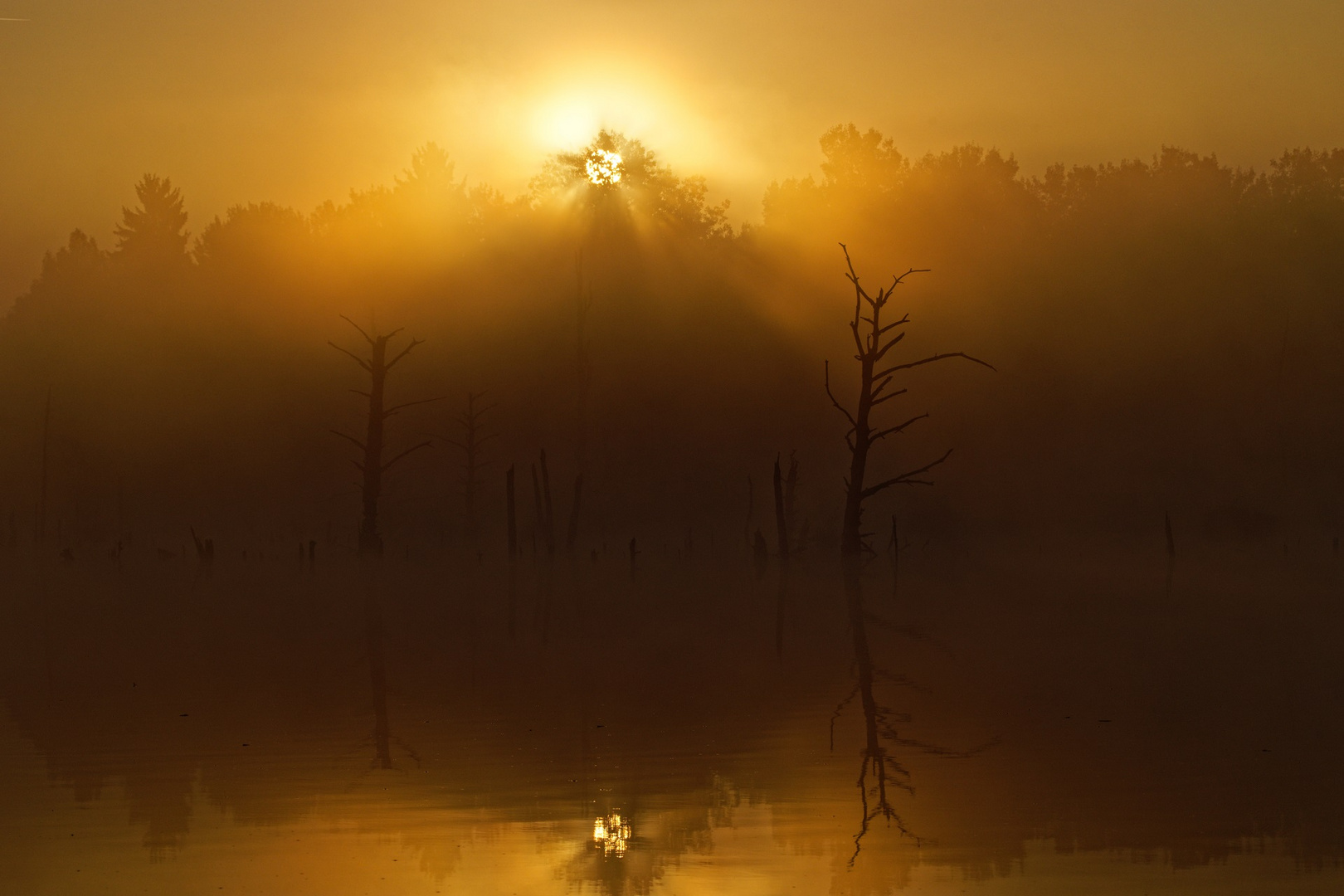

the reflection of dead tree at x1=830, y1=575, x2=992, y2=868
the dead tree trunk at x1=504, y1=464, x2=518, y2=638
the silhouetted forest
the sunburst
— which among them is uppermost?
the sunburst

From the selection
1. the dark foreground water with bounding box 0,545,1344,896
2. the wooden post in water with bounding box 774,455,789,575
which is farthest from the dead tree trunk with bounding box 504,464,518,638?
the wooden post in water with bounding box 774,455,789,575

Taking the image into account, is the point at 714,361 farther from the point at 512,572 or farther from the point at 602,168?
the point at 512,572

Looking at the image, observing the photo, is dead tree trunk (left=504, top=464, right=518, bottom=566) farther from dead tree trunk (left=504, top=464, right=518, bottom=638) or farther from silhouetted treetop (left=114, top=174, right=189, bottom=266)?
silhouetted treetop (left=114, top=174, right=189, bottom=266)

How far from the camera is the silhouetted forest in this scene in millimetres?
66000

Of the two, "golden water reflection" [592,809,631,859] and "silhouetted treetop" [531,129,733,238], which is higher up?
"silhouetted treetop" [531,129,733,238]

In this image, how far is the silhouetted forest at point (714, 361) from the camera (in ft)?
217

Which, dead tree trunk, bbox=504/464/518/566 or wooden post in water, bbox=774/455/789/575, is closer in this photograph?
wooden post in water, bbox=774/455/789/575

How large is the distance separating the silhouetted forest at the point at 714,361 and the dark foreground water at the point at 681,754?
39.7 metres

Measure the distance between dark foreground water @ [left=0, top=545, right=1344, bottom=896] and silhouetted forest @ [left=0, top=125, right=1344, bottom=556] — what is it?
130 ft

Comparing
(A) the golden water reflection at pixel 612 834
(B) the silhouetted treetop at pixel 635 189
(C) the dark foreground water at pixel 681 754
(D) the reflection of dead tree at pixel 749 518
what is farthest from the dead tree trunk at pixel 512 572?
(B) the silhouetted treetop at pixel 635 189

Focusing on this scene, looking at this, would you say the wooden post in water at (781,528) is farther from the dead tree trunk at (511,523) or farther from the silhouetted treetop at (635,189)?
the silhouetted treetop at (635,189)

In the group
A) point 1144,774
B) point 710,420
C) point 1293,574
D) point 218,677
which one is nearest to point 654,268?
point 710,420

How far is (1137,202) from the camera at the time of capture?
76.0 m

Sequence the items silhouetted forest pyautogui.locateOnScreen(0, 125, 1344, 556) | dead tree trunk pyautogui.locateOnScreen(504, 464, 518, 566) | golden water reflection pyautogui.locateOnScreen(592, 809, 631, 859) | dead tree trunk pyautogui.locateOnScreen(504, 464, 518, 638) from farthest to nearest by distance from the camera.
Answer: silhouetted forest pyautogui.locateOnScreen(0, 125, 1344, 556) → dead tree trunk pyautogui.locateOnScreen(504, 464, 518, 566) → dead tree trunk pyautogui.locateOnScreen(504, 464, 518, 638) → golden water reflection pyautogui.locateOnScreen(592, 809, 631, 859)
